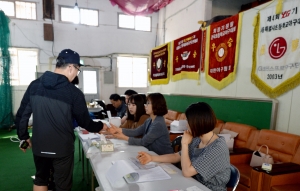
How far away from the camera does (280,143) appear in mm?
2133

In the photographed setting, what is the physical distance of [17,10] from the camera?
5.86 metres

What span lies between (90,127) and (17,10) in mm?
6107

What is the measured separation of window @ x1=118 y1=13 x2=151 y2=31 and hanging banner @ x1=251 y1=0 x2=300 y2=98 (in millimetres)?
5020

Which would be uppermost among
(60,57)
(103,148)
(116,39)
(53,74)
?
(116,39)

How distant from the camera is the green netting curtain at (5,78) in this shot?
5422 millimetres

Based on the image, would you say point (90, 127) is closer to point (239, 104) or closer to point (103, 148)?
point (103, 148)

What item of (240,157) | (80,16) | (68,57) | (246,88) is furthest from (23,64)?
(240,157)

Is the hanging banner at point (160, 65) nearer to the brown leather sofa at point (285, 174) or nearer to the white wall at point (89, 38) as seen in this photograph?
the white wall at point (89, 38)

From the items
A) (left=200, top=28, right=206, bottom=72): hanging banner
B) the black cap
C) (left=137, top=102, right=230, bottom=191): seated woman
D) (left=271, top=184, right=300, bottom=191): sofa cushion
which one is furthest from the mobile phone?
(left=200, top=28, right=206, bottom=72): hanging banner

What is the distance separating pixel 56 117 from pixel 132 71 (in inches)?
232

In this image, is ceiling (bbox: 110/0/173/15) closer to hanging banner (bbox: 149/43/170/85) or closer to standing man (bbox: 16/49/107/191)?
hanging banner (bbox: 149/43/170/85)

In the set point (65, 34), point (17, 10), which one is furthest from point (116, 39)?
point (17, 10)

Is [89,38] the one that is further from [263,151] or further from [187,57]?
[263,151]

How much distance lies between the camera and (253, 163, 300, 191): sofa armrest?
161cm
